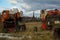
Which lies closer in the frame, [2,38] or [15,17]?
[2,38]

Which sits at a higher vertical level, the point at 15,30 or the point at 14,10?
the point at 14,10

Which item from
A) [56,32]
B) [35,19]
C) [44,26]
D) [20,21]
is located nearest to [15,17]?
[20,21]

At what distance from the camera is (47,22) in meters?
21.3

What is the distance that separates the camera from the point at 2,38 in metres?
12.8

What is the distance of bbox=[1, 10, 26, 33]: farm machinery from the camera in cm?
1956

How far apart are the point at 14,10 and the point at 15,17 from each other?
3.84 ft

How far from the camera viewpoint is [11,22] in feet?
65.3

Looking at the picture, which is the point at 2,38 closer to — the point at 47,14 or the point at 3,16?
the point at 3,16

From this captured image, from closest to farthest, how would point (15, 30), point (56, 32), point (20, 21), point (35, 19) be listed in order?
point (56, 32), point (15, 30), point (20, 21), point (35, 19)

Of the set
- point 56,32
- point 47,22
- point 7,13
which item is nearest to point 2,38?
point 56,32

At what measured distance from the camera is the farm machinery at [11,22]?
64.2 ft

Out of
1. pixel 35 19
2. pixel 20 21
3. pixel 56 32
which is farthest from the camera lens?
pixel 35 19

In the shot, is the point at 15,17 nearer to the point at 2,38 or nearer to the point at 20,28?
the point at 20,28

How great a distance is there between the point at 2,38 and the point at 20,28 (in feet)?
24.4
